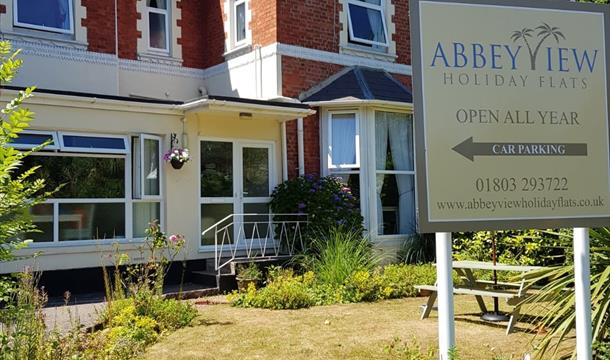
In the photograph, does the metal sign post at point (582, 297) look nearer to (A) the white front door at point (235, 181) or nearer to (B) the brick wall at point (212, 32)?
(A) the white front door at point (235, 181)

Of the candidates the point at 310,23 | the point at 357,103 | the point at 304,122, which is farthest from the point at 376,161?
the point at 310,23

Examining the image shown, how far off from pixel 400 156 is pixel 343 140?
1330 mm

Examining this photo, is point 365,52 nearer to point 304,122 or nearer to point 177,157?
point 304,122

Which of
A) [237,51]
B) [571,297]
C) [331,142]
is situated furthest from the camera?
[237,51]

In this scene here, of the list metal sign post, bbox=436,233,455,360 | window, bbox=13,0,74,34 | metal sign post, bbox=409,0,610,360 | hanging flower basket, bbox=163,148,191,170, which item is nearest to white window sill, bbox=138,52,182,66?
window, bbox=13,0,74,34

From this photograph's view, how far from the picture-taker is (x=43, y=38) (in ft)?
42.5

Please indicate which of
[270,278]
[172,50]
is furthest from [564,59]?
[172,50]

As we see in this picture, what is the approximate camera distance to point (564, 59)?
4.24 metres

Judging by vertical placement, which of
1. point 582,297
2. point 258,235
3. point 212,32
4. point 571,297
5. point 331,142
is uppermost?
point 212,32

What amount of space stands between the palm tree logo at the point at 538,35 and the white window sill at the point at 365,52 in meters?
10.1

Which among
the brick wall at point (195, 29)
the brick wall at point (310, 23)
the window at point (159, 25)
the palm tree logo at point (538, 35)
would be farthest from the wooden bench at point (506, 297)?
the window at point (159, 25)

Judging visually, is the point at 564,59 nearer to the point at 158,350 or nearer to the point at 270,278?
the point at 158,350

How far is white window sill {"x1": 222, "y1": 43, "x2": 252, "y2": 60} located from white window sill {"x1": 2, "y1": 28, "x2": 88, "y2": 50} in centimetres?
297

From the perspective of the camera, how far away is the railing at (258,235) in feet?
39.8
